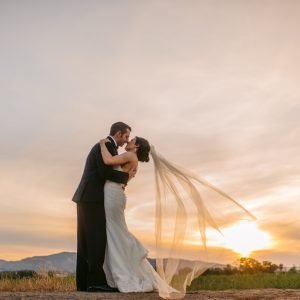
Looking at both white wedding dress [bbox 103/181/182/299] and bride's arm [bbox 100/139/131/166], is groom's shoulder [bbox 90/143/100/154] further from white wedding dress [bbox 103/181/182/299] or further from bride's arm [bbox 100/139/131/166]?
white wedding dress [bbox 103/181/182/299]

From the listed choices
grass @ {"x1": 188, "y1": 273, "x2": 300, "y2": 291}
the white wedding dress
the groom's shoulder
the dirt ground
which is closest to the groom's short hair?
the groom's shoulder

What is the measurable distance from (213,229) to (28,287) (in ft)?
19.4

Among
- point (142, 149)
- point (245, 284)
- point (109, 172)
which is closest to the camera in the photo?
point (109, 172)

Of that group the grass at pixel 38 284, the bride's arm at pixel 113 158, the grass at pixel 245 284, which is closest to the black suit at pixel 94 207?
the bride's arm at pixel 113 158

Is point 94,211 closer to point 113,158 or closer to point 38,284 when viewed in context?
point 113,158

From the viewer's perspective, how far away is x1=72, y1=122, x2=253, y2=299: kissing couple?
996cm

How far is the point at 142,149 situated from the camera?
1041 cm

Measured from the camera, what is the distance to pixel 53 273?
15867mm

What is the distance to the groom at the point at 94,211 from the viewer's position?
32.8ft

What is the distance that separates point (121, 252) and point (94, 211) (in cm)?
88

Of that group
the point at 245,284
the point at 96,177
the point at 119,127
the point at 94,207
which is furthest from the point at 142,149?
the point at 245,284

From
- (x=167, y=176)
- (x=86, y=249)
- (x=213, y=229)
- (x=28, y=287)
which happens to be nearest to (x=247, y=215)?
(x=213, y=229)

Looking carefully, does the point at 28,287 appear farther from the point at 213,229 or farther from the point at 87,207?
the point at 213,229

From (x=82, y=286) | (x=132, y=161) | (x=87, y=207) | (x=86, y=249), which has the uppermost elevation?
(x=132, y=161)
